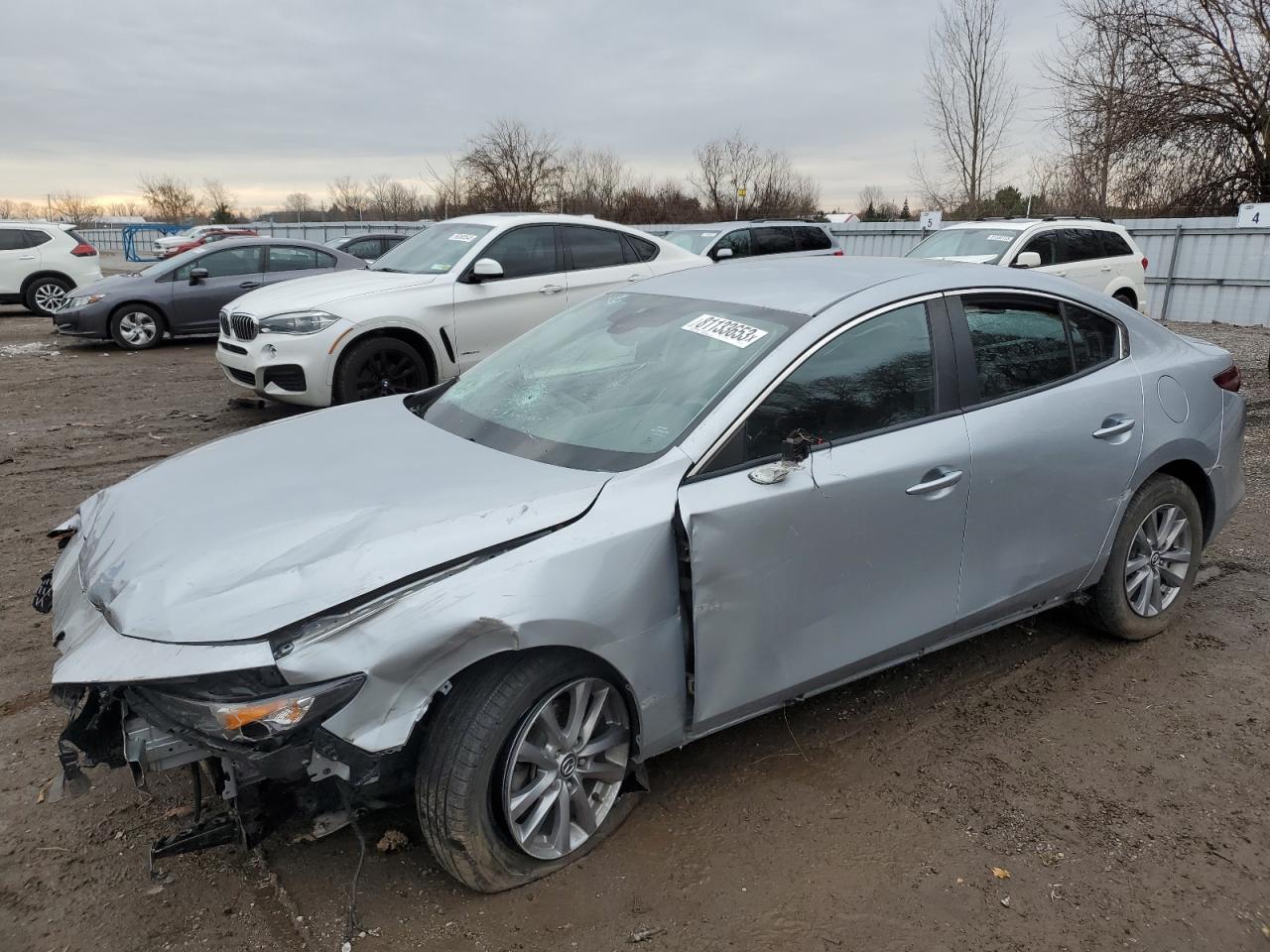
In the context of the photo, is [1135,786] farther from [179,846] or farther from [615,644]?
[179,846]

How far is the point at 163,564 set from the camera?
2508mm

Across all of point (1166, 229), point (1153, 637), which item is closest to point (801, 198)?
point (1166, 229)

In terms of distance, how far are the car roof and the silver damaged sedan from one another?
0.06ft

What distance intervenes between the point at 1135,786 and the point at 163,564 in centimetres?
314

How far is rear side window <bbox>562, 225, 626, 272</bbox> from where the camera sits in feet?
28.4

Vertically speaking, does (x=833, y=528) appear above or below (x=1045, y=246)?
below

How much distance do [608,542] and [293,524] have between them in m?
0.89

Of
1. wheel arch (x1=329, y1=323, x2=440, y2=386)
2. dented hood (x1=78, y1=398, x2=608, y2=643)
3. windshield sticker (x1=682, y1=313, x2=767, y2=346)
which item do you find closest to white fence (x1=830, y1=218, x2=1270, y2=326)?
wheel arch (x1=329, y1=323, x2=440, y2=386)

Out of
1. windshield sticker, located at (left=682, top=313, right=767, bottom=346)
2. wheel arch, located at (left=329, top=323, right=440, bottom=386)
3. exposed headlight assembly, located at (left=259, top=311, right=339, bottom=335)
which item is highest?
windshield sticker, located at (left=682, top=313, right=767, bottom=346)

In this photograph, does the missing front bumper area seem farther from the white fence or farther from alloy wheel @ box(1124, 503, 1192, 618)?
the white fence

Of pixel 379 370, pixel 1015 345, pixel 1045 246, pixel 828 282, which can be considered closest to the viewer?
pixel 828 282

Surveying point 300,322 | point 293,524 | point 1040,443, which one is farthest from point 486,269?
point 293,524

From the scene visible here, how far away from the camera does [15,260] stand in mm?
16938

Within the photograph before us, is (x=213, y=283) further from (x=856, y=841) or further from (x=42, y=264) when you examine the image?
(x=856, y=841)
